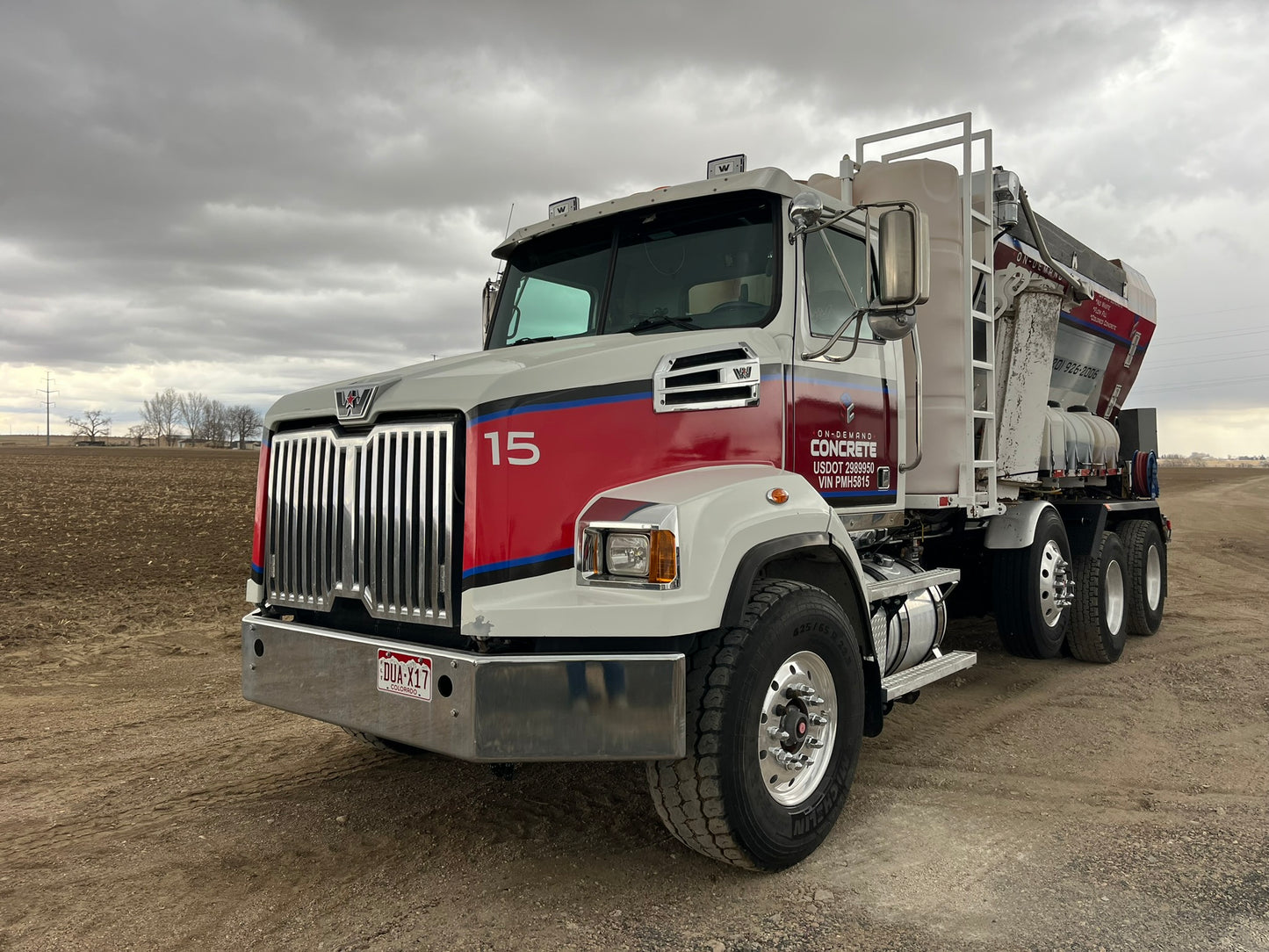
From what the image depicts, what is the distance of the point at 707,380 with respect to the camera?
3992mm

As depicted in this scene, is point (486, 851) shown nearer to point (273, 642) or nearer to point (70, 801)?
point (273, 642)

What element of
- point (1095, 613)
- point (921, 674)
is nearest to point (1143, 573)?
point (1095, 613)

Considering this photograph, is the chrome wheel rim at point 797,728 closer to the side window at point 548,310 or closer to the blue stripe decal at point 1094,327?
the side window at point 548,310

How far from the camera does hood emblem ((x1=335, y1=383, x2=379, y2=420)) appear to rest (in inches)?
146

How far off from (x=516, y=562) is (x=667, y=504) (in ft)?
1.95

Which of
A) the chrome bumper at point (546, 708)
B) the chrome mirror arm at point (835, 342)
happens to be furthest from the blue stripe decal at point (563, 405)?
the chrome mirror arm at point (835, 342)

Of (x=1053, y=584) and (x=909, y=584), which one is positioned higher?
(x=909, y=584)

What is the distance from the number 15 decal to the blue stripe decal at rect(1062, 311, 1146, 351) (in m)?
5.68

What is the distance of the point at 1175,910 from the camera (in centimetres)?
343

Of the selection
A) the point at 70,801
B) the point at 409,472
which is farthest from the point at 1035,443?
the point at 70,801

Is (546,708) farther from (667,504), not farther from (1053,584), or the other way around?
(1053,584)

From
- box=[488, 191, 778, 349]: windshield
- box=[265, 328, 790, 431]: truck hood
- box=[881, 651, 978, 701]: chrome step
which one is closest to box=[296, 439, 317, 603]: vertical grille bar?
box=[265, 328, 790, 431]: truck hood

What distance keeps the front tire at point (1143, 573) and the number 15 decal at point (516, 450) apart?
699 centimetres

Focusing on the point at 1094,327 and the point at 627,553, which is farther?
the point at 1094,327
